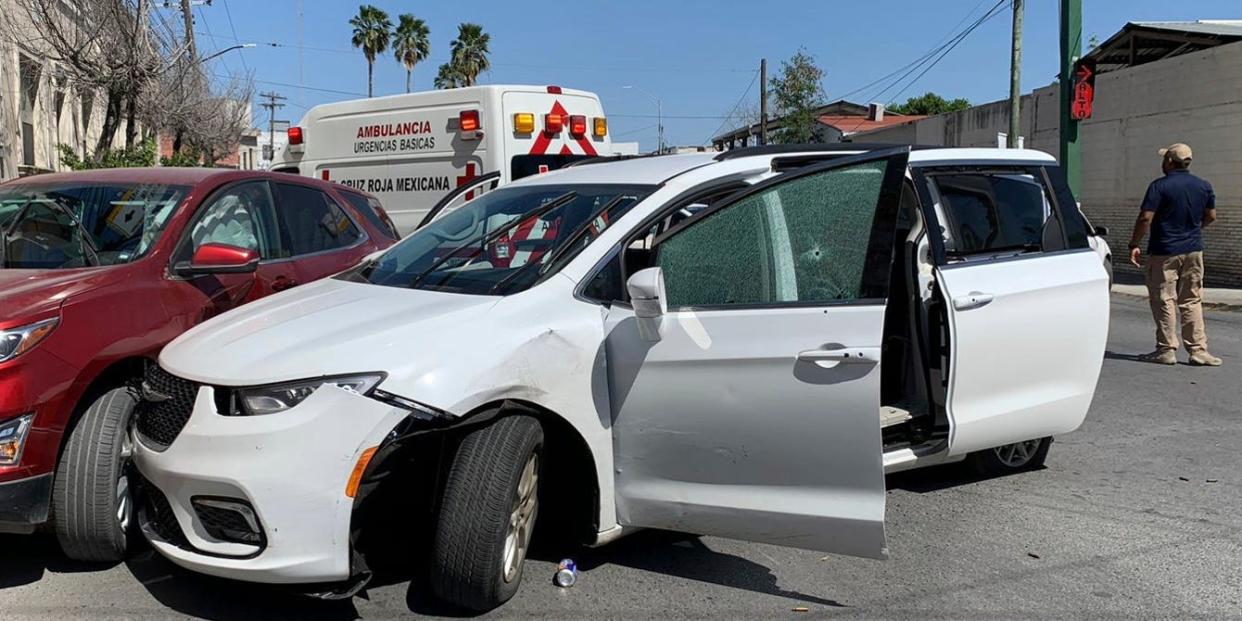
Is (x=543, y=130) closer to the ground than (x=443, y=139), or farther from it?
farther from it

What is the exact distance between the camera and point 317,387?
320cm

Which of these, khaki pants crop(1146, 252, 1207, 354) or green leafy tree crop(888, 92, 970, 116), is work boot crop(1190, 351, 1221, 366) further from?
green leafy tree crop(888, 92, 970, 116)

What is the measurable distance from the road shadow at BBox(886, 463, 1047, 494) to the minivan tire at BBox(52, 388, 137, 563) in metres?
3.74

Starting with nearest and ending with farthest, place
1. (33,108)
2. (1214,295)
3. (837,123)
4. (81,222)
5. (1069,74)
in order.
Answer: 1. (81,222)
2. (1214,295)
3. (1069,74)
4. (33,108)
5. (837,123)

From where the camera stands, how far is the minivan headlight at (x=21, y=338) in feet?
11.6

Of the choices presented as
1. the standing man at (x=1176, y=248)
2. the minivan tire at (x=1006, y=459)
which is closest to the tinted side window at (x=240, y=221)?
the minivan tire at (x=1006, y=459)

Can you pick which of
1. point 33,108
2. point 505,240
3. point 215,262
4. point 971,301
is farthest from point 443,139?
point 33,108

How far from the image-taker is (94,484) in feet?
12.6

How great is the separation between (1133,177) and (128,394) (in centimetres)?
1855

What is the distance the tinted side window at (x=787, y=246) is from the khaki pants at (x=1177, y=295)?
5935mm

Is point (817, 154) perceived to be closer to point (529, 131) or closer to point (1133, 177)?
point (529, 131)

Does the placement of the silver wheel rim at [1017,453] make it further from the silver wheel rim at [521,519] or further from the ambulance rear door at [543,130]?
the ambulance rear door at [543,130]

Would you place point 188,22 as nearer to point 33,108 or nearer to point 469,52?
point 33,108

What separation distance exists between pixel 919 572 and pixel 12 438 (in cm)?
365
